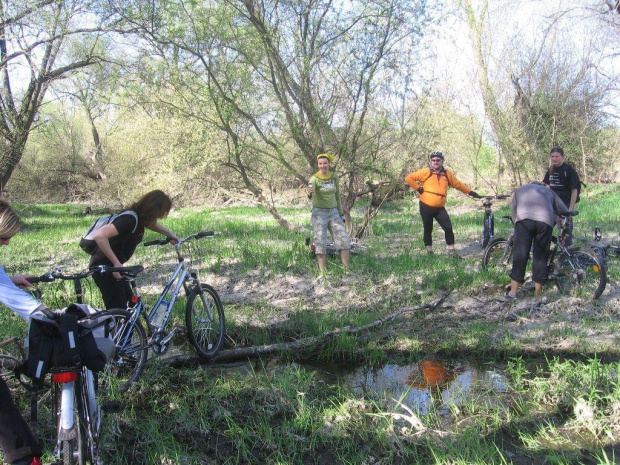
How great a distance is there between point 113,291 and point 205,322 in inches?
38.3

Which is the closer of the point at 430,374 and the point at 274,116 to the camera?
the point at 430,374

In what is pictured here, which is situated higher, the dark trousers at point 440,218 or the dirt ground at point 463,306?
the dark trousers at point 440,218

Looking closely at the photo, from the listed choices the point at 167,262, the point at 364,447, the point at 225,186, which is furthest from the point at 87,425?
the point at 225,186

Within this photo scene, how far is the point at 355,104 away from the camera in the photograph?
31.5 ft

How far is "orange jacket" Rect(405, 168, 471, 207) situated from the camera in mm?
8250

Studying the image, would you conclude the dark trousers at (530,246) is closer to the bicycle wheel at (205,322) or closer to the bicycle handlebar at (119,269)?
the bicycle wheel at (205,322)

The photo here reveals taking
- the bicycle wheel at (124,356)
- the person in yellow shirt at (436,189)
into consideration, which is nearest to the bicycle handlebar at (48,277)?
the bicycle wheel at (124,356)

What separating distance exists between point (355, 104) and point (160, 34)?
3963 millimetres

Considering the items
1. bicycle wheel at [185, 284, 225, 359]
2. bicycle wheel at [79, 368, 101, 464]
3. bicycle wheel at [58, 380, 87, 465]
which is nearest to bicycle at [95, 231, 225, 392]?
bicycle wheel at [185, 284, 225, 359]

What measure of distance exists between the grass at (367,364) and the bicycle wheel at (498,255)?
11.6 inches

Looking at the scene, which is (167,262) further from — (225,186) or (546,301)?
(225,186)

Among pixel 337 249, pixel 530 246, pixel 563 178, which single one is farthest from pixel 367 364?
pixel 563 178

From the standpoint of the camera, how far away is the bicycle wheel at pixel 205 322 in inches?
194

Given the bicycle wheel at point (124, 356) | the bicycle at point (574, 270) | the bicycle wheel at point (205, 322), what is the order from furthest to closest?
the bicycle at point (574, 270)
the bicycle wheel at point (205, 322)
the bicycle wheel at point (124, 356)
